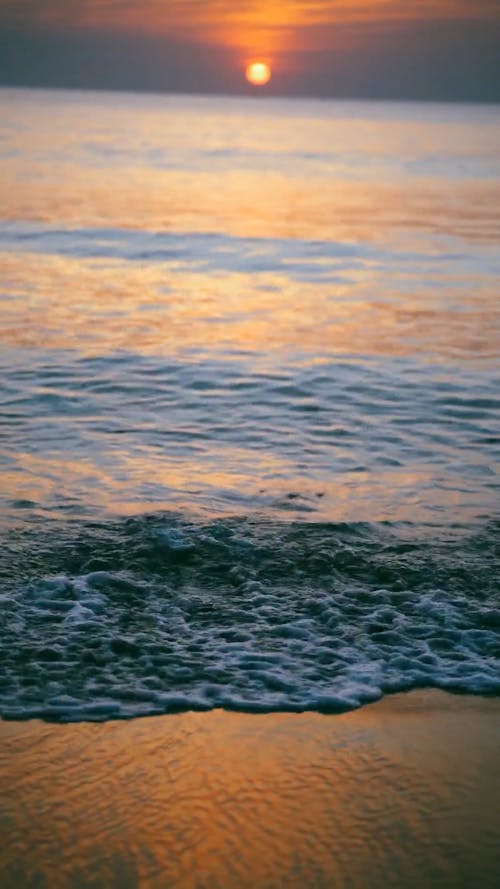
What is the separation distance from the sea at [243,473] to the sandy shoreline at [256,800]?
0.28 metres

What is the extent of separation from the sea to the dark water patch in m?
0.02

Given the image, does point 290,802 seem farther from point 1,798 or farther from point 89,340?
point 89,340

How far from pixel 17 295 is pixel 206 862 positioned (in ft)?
47.1

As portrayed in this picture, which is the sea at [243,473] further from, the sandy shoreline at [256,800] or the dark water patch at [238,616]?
the sandy shoreline at [256,800]

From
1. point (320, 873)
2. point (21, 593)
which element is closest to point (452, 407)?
point (21, 593)

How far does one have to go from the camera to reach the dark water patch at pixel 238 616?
5883 mm

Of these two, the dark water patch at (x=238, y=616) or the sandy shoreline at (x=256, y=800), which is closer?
the sandy shoreline at (x=256, y=800)

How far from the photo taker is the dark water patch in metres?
5.88

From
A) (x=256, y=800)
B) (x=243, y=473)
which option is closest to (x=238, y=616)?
(x=256, y=800)

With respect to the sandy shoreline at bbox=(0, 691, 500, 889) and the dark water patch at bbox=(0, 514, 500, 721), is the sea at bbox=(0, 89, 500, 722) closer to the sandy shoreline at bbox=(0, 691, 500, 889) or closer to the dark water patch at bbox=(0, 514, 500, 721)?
the dark water patch at bbox=(0, 514, 500, 721)

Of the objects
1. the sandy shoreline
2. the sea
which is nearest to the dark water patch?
the sea

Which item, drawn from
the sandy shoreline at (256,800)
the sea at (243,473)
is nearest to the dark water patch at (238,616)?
the sea at (243,473)

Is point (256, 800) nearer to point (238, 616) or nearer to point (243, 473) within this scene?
point (238, 616)

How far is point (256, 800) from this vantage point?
191 inches
